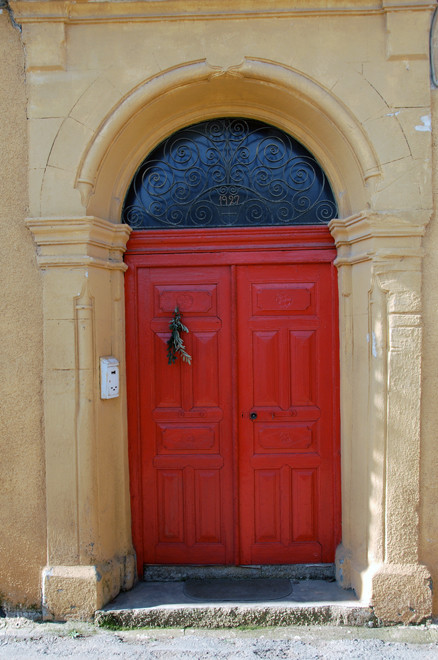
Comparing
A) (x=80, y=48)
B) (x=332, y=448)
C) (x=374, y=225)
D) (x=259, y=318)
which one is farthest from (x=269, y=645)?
(x=80, y=48)

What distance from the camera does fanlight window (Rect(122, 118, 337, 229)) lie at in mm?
3945

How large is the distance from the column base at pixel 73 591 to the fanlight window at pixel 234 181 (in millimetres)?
2590

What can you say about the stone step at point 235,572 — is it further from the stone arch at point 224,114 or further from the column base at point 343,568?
the stone arch at point 224,114

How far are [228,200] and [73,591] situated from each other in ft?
10.1

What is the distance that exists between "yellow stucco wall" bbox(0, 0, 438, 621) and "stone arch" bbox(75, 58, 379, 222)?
0.05 ft

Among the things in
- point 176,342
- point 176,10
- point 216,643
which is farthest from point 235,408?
point 176,10

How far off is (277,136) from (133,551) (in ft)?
11.4

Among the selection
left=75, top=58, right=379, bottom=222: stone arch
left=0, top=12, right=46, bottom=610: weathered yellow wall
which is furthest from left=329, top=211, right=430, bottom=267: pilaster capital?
left=0, top=12, right=46, bottom=610: weathered yellow wall

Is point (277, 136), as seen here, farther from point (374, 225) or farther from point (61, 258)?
point (61, 258)

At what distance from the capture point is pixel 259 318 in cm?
396

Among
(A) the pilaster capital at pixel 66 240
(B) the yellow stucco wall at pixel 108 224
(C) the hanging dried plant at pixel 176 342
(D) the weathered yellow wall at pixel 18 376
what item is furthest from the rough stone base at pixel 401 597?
(A) the pilaster capital at pixel 66 240

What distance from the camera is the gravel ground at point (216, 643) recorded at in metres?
3.16

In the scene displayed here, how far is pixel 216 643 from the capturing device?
3.29 meters

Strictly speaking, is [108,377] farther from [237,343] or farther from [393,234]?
[393,234]
